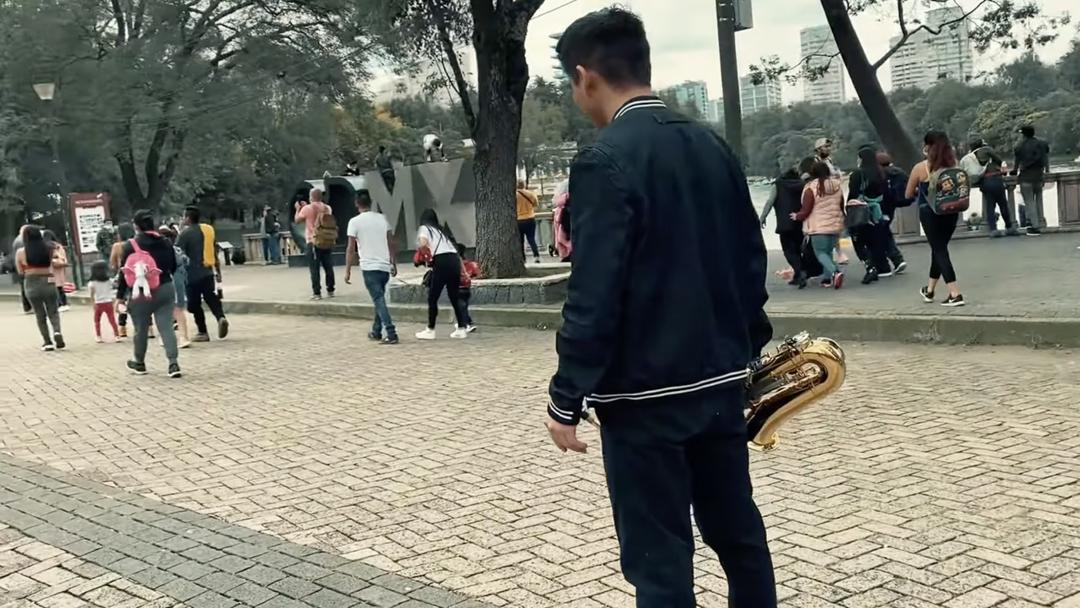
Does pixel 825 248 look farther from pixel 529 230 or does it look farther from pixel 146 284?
pixel 529 230

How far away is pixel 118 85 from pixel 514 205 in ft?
62.9

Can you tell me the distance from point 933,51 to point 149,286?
13296mm

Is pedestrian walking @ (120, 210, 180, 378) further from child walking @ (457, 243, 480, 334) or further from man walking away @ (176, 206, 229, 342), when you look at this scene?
child walking @ (457, 243, 480, 334)

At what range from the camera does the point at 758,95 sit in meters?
16.2

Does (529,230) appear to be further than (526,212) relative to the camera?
Yes

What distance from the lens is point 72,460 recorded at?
6.86 m

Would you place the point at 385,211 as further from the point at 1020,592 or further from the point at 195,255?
the point at 1020,592

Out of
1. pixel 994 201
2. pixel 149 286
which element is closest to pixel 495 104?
pixel 149 286

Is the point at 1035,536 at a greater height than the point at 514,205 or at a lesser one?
lesser

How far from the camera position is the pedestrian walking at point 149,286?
1029cm

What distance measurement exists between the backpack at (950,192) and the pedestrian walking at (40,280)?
36.1 feet

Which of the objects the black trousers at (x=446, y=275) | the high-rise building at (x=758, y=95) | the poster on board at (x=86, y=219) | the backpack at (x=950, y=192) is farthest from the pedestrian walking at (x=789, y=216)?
the poster on board at (x=86, y=219)

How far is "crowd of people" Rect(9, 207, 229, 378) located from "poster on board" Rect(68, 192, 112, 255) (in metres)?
12.6

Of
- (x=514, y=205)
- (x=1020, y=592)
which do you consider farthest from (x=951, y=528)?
(x=514, y=205)
